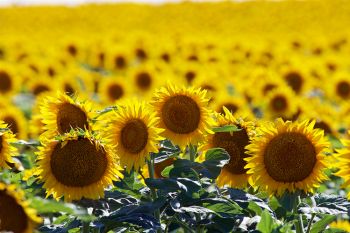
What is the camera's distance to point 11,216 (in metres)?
3.08

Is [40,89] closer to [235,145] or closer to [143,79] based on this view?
[143,79]

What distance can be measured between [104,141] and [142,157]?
0.21m

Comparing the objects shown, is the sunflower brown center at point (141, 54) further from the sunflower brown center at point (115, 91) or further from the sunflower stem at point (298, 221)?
the sunflower stem at point (298, 221)

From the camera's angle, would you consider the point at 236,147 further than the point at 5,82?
No

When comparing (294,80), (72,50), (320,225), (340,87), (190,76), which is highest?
(72,50)

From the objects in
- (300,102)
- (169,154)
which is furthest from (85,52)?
(169,154)

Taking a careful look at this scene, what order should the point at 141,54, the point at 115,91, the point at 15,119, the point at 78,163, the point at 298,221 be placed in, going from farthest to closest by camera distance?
the point at 141,54 → the point at 115,91 → the point at 15,119 → the point at 298,221 → the point at 78,163

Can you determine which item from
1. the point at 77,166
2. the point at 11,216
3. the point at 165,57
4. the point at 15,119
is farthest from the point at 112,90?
the point at 11,216

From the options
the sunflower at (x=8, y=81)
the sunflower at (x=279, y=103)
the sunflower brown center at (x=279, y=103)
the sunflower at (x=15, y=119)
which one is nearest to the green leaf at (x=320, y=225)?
the sunflower at (x=15, y=119)

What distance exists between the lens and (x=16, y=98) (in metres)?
11.5

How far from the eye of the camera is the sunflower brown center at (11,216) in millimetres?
3031

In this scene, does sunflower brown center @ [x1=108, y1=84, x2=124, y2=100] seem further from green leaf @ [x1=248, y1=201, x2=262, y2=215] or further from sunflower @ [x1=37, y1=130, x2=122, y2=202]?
sunflower @ [x1=37, y1=130, x2=122, y2=202]

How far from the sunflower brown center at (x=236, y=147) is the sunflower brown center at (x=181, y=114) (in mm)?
158

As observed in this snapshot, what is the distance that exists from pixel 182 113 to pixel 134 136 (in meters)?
0.34
